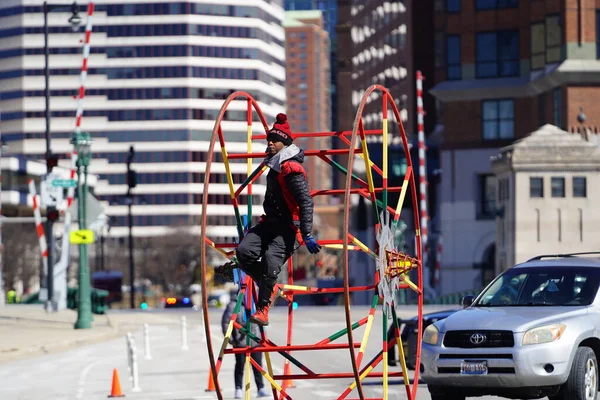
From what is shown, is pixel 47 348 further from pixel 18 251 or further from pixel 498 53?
pixel 18 251

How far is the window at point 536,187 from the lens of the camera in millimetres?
57062

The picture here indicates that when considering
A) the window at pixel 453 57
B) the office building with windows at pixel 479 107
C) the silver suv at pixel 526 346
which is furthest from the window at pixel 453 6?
the silver suv at pixel 526 346

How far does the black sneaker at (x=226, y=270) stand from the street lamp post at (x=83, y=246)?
2701 centimetres

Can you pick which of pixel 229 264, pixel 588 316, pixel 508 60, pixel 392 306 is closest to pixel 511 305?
pixel 588 316

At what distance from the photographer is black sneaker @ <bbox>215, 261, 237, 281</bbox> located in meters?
13.5

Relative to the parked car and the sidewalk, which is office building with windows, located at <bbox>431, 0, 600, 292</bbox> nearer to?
the sidewalk

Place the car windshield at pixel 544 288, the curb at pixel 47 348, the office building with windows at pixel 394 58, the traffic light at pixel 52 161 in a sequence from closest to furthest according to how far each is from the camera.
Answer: the car windshield at pixel 544 288, the curb at pixel 47 348, the traffic light at pixel 52 161, the office building with windows at pixel 394 58

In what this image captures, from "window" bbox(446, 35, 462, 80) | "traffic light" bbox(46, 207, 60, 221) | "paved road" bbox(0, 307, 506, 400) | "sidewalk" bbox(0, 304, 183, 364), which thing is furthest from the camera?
"window" bbox(446, 35, 462, 80)

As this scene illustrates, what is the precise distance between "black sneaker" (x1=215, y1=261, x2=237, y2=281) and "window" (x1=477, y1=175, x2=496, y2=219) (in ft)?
227

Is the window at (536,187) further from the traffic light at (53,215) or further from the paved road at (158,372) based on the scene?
the traffic light at (53,215)

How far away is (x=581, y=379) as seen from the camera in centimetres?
1455

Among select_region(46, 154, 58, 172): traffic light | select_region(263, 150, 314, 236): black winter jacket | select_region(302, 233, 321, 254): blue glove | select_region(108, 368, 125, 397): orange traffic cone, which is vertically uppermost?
select_region(46, 154, 58, 172): traffic light

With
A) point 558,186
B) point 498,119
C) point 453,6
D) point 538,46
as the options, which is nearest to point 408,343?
point 558,186

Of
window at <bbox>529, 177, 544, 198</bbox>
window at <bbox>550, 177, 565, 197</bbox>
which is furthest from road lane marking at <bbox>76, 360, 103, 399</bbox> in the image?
window at <bbox>550, 177, 565, 197</bbox>
